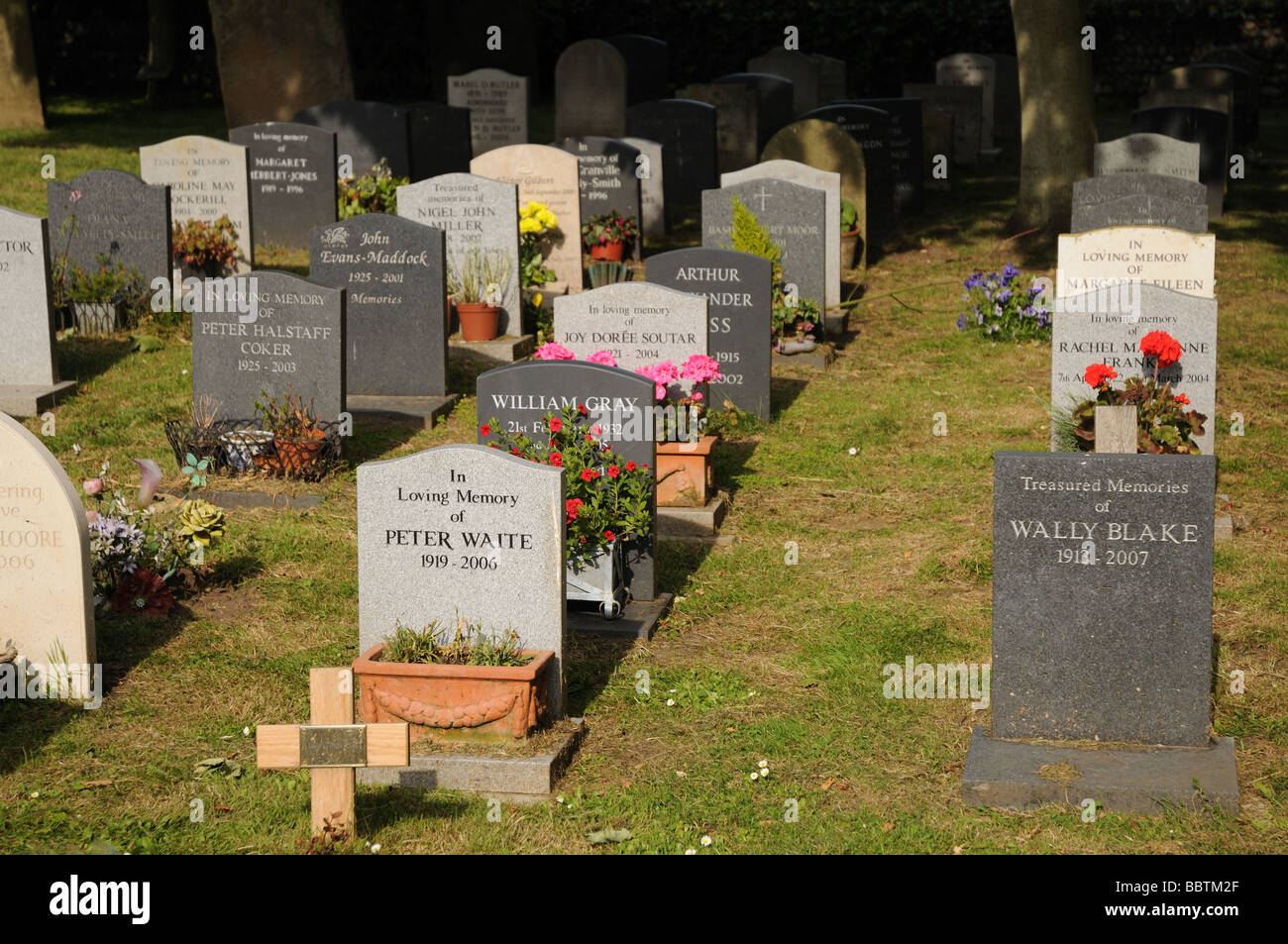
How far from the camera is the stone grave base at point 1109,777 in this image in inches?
209

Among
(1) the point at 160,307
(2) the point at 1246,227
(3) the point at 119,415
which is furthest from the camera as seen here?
(2) the point at 1246,227

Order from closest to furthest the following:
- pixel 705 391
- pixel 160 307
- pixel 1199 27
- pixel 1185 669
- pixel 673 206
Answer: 1. pixel 1185 669
2. pixel 705 391
3. pixel 160 307
4. pixel 673 206
5. pixel 1199 27

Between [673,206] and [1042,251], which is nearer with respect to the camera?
[1042,251]

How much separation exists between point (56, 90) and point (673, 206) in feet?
52.9

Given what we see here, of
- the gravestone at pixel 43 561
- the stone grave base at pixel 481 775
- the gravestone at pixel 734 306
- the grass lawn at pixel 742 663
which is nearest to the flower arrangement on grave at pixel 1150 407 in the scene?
the grass lawn at pixel 742 663

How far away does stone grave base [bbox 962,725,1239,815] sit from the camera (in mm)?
5297

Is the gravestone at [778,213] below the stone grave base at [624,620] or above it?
above

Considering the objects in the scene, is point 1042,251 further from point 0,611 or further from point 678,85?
point 678,85

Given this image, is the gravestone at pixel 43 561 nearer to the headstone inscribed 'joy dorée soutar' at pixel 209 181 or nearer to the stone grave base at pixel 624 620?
the stone grave base at pixel 624 620

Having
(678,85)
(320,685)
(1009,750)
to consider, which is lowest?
(1009,750)

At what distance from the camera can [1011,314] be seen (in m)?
13.2

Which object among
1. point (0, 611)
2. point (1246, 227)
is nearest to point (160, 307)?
point (0, 611)

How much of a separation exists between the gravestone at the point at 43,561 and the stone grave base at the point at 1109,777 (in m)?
3.66

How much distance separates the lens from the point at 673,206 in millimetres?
19453
